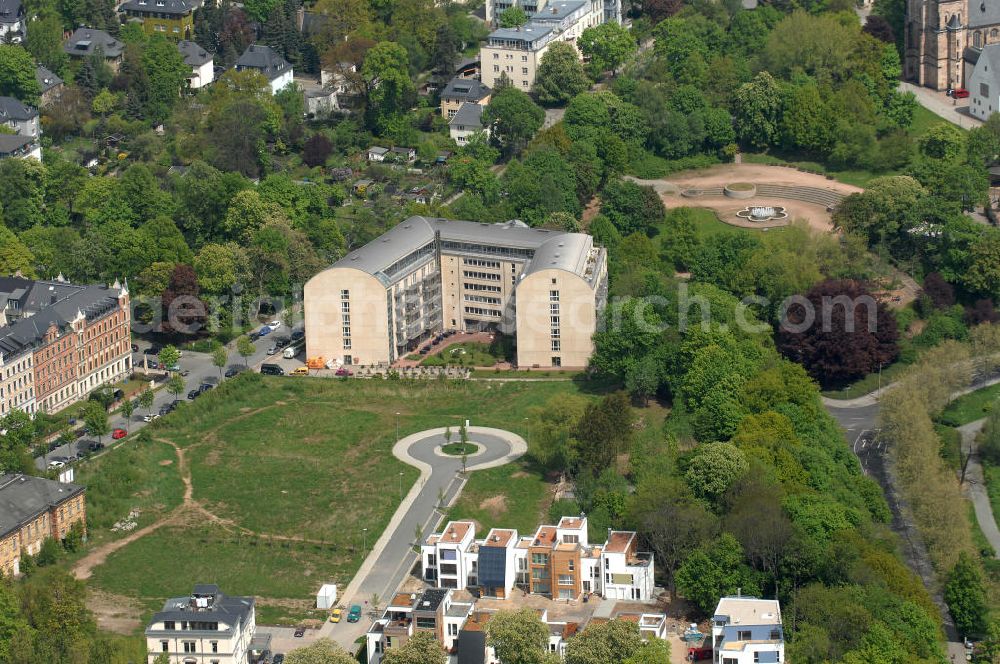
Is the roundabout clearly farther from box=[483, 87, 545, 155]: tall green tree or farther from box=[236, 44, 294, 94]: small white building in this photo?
box=[236, 44, 294, 94]: small white building

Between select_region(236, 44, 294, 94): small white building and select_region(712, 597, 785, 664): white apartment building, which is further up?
select_region(236, 44, 294, 94): small white building

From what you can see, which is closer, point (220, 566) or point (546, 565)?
point (546, 565)

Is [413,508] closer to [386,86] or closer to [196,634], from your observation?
[196,634]

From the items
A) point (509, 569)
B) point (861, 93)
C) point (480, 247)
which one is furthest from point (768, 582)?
point (861, 93)

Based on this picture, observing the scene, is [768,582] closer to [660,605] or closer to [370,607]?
A: [660,605]

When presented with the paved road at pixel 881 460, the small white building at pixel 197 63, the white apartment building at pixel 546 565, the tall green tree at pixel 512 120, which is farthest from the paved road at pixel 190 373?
the small white building at pixel 197 63

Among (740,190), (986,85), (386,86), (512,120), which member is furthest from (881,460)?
(386,86)

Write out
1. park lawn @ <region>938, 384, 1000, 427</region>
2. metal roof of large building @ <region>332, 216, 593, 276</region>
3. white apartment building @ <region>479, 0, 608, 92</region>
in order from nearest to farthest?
park lawn @ <region>938, 384, 1000, 427</region>
metal roof of large building @ <region>332, 216, 593, 276</region>
white apartment building @ <region>479, 0, 608, 92</region>

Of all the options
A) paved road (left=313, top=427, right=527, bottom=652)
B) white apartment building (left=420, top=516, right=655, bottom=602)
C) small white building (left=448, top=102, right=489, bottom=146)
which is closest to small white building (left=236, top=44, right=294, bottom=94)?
small white building (left=448, top=102, right=489, bottom=146)
